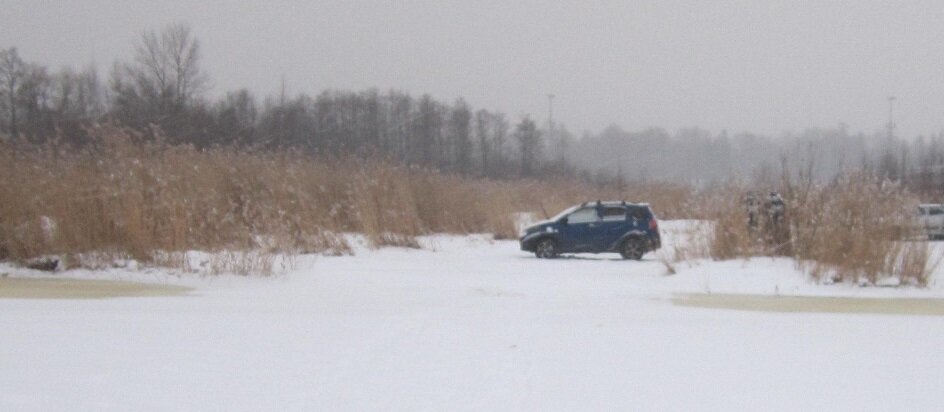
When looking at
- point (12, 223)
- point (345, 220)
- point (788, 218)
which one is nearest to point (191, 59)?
point (345, 220)

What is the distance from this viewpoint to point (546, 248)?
64.1 ft

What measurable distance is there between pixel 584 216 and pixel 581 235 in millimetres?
515

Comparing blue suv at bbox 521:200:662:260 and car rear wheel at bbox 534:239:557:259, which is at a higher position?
blue suv at bbox 521:200:662:260

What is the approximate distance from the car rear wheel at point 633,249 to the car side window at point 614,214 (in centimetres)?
63

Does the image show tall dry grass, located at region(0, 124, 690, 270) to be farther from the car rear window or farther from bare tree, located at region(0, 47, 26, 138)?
bare tree, located at region(0, 47, 26, 138)

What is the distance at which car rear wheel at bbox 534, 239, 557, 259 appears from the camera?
19.5 m

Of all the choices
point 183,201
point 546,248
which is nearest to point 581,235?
Answer: point 546,248

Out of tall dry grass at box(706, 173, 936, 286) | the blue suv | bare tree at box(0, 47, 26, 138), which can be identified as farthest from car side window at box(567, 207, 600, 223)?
bare tree at box(0, 47, 26, 138)

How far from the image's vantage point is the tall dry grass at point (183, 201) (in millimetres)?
13328

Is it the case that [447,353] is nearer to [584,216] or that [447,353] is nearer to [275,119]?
[584,216]

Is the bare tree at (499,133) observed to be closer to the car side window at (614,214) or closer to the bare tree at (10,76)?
the bare tree at (10,76)

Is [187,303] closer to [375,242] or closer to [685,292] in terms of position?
[685,292]

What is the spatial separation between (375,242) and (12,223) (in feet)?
26.4

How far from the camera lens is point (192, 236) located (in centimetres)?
1366
